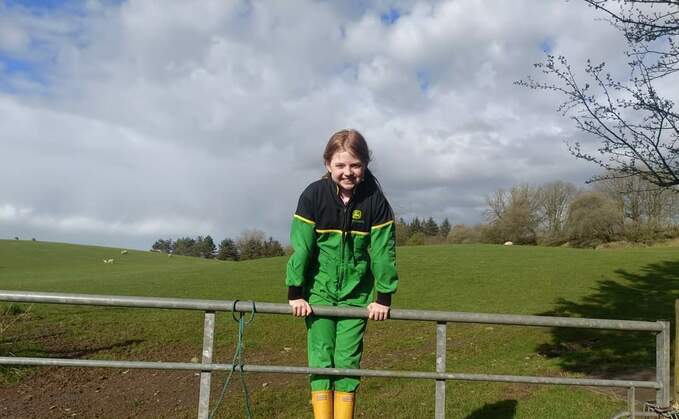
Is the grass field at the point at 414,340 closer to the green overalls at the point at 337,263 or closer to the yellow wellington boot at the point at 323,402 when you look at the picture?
the yellow wellington boot at the point at 323,402

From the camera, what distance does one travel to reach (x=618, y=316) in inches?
530

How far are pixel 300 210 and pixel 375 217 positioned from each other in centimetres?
47

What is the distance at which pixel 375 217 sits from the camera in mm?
3520

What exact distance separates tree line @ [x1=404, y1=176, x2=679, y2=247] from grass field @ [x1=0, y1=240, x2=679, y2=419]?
73.9 feet

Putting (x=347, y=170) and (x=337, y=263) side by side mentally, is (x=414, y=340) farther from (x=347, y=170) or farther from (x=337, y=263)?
(x=347, y=170)

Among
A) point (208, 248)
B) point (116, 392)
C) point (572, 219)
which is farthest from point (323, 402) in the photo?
point (208, 248)

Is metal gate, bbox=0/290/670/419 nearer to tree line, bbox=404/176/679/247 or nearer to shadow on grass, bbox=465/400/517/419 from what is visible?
shadow on grass, bbox=465/400/517/419

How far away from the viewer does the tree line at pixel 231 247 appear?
70100 mm

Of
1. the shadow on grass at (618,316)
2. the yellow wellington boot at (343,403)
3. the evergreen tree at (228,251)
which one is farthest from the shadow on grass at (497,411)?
the evergreen tree at (228,251)

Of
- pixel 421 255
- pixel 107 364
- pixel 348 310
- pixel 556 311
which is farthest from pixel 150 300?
pixel 421 255

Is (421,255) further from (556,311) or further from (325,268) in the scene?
(325,268)

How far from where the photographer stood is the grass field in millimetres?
6949

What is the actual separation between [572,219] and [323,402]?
54.2 meters

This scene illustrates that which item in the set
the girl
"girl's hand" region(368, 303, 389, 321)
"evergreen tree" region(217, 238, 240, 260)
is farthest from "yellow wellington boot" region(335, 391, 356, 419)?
"evergreen tree" region(217, 238, 240, 260)
